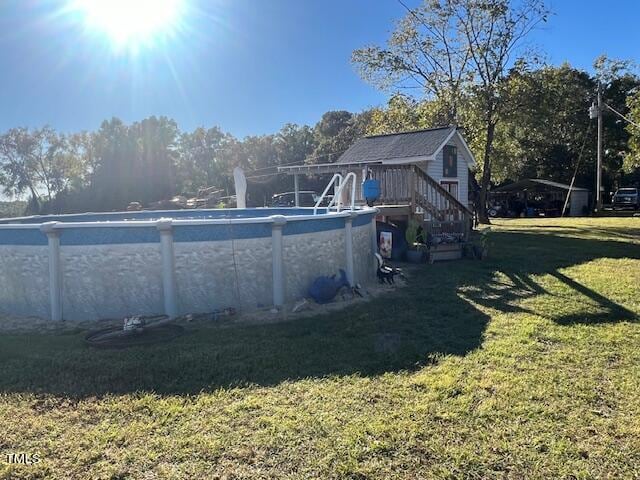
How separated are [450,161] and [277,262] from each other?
1612cm

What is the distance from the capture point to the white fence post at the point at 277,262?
21.3 feet

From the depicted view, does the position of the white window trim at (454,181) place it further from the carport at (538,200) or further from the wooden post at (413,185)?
the carport at (538,200)

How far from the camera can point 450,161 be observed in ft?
68.5

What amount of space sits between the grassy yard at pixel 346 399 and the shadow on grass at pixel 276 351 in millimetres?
23

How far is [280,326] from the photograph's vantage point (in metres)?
5.62

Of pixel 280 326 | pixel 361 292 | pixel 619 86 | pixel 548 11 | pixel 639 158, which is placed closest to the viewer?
pixel 280 326

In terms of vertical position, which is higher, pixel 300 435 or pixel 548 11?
pixel 548 11

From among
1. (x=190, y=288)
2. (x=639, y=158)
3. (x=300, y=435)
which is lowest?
(x=300, y=435)

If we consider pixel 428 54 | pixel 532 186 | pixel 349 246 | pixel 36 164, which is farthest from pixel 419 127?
pixel 36 164

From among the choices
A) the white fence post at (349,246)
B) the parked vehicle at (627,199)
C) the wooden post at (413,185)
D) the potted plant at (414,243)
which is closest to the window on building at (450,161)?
the wooden post at (413,185)

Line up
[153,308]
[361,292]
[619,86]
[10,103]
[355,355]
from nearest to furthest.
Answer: [355,355]
[153,308]
[361,292]
[10,103]
[619,86]

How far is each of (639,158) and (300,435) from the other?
29.6 m

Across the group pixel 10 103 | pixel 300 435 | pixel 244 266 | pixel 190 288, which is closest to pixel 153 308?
pixel 190 288

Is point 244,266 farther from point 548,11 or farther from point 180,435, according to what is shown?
point 548,11
